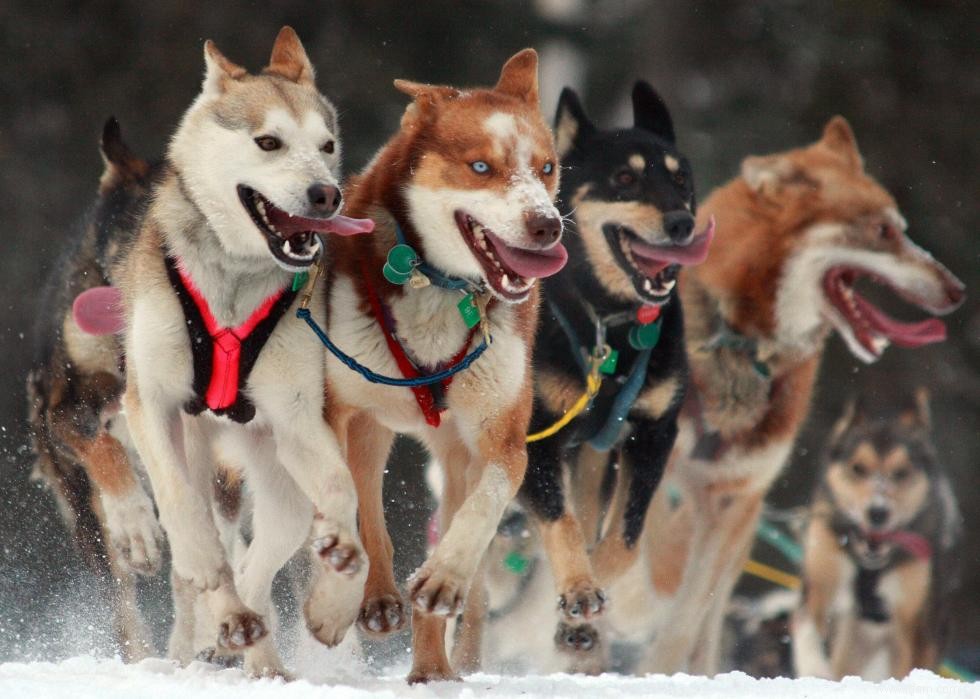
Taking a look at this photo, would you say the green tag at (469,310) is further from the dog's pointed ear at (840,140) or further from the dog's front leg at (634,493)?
the dog's pointed ear at (840,140)

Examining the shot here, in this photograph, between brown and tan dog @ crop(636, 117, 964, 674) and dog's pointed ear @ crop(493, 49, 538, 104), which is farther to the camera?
brown and tan dog @ crop(636, 117, 964, 674)

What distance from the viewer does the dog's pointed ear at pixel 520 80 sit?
3.22m

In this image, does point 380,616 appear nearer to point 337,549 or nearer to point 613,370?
point 337,549

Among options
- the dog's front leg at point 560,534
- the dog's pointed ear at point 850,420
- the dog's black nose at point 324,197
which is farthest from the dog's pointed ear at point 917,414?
the dog's black nose at point 324,197

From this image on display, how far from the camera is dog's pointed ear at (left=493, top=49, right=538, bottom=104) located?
3221mm

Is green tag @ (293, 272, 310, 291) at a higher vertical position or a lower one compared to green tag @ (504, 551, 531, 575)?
higher

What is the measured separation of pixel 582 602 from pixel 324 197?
94cm

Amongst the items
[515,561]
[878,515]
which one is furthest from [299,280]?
[878,515]

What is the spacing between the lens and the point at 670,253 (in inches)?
146

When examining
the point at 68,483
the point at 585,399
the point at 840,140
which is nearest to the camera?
the point at 585,399

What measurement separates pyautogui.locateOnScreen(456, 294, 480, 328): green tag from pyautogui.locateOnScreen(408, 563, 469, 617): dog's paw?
0.48 metres

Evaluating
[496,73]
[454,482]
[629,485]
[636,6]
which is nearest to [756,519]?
[629,485]

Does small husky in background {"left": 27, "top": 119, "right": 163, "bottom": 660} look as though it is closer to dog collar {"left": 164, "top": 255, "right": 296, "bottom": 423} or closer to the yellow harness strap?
dog collar {"left": 164, "top": 255, "right": 296, "bottom": 423}

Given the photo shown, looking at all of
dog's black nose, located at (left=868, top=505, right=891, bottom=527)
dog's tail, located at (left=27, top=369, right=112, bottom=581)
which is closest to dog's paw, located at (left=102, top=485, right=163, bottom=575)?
dog's tail, located at (left=27, top=369, right=112, bottom=581)
